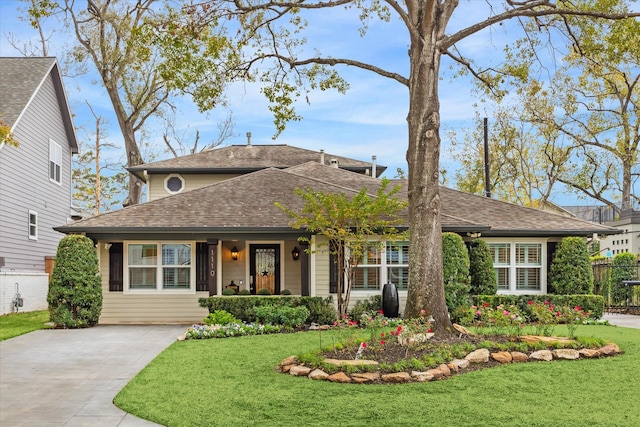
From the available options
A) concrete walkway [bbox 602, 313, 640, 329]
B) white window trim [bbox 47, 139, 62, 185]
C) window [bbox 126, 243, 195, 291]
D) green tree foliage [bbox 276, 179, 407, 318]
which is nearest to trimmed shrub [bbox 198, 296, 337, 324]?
green tree foliage [bbox 276, 179, 407, 318]

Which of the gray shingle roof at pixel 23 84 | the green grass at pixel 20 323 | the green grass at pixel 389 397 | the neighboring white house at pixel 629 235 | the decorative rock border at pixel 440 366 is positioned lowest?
the green grass at pixel 20 323

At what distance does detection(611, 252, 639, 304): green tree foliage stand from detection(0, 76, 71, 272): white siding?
19.9 meters

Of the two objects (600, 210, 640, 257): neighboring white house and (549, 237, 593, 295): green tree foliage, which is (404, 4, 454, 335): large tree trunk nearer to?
(549, 237, 593, 295): green tree foliage

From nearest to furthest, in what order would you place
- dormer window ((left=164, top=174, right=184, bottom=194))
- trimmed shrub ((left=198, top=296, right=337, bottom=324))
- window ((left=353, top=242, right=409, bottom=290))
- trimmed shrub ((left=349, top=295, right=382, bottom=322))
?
trimmed shrub ((left=198, top=296, right=337, bottom=324)) < trimmed shrub ((left=349, top=295, right=382, bottom=322)) < window ((left=353, top=242, right=409, bottom=290)) < dormer window ((left=164, top=174, right=184, bottom=194))

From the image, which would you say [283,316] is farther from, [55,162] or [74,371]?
[55,162]

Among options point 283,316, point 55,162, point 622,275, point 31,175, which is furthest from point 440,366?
point 55,162

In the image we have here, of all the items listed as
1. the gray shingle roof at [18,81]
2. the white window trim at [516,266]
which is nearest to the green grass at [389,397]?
the white window trim at [516,266]

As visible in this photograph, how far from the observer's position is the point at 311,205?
15484mm

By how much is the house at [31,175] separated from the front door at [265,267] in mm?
8005

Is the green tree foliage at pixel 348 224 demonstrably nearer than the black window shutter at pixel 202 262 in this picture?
Yes

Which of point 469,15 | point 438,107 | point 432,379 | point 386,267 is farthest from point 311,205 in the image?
point 432,379

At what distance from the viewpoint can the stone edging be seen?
27.9ft

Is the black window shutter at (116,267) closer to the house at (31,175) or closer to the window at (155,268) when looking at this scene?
the window at (155,268)

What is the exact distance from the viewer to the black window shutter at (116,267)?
17.2m
